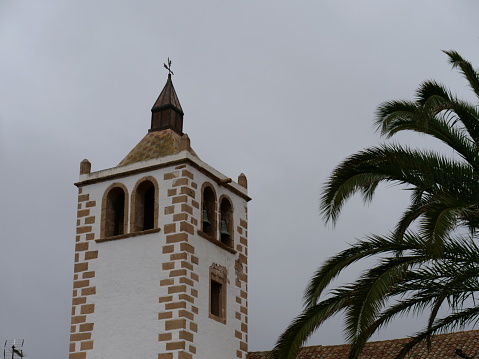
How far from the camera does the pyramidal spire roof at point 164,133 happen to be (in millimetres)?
22141

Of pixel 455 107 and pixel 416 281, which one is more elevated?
pixel 455 107

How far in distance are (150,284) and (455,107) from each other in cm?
898

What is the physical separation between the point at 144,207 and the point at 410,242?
390 inches

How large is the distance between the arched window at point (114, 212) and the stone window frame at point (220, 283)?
95.0 inches

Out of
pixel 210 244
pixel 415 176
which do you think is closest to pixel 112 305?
pixel 210 244

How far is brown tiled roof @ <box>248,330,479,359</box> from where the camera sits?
20.2 m

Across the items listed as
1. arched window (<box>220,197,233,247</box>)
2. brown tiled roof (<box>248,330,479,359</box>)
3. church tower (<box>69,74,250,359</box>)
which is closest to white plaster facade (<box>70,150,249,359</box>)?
church tower (<box>69,74,250,359</box>)

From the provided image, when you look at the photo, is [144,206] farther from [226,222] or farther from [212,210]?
[226,222]

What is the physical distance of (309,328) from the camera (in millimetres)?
13969

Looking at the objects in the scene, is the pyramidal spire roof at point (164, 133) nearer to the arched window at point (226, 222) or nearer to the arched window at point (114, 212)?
the arched window at point (114, 212)

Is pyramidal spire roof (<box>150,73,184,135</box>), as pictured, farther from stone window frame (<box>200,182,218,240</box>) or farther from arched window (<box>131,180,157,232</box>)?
stone window frame (<box>200,182,218,240</box>)

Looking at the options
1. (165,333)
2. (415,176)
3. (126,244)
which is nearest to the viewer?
(415,176)

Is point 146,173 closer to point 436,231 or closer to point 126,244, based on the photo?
point 126,244

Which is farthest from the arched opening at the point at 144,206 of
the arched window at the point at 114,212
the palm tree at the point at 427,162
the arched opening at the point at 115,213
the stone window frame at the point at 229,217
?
the palm tree at the point at 427,162
